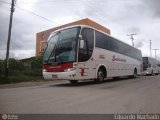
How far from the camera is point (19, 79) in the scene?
19.0 metres

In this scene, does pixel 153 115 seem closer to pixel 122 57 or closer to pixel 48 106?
pixel 48 106

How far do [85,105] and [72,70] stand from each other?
577 cm

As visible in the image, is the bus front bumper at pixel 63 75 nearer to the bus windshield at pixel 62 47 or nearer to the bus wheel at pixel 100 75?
the bus windshield at pixel 62 47

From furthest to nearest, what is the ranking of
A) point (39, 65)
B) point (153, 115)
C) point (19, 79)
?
1. point (39, 65)
2. point (19, 79)
3. point (153, 115)

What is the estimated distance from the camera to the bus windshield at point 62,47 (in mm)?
12406

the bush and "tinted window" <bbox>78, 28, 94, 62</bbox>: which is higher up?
"tinted window" <bbox>78, 28, 94, 62</bbox>

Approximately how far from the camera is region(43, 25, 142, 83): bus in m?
12.3

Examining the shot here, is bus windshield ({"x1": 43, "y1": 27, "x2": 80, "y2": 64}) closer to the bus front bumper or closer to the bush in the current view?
the bus front bumper

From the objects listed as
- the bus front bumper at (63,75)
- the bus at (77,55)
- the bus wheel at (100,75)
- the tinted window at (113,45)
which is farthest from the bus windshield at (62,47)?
the bus wheel at (100,75)

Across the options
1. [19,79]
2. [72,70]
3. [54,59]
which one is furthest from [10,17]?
[72,70]

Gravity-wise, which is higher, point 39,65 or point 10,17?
point 10,17

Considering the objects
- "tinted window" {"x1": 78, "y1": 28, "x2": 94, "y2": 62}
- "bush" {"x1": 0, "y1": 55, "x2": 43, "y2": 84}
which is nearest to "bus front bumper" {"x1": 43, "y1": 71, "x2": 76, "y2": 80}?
"tinted window" {"x1": 78, "y1": 28, "x2": 94, "y2": 62}

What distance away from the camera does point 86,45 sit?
13211 millimetres

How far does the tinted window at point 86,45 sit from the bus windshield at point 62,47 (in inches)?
18.0
